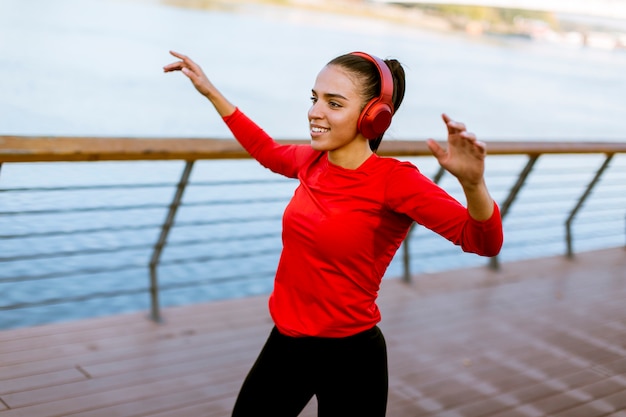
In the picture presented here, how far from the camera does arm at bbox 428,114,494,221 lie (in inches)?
60.1

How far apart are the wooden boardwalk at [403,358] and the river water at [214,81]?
174 cm

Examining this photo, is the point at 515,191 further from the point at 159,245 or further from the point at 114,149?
the point at 114,149

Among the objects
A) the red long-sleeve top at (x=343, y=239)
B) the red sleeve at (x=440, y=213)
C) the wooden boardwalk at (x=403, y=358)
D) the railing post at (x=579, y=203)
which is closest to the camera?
the red sleeve at (x=440, y=213)

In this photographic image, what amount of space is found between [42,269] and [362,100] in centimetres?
563

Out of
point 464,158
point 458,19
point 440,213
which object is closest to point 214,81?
point 440,213

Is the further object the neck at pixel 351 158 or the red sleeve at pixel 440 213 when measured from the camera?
the neck at pixel 351 158

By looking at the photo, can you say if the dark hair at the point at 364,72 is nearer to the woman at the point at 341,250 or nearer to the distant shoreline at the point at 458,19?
the woman at the point at 341,250

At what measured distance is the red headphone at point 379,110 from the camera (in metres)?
1.87

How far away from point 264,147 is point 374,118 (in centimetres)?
50

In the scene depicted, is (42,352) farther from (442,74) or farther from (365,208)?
(442,74)

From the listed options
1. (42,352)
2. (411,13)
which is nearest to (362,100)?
(42,352)

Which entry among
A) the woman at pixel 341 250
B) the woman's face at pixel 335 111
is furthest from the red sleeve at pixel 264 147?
the woman's face at pixel 335 111

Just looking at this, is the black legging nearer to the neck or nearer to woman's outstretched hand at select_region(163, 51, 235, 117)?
the neck

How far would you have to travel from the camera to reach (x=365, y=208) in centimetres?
187
